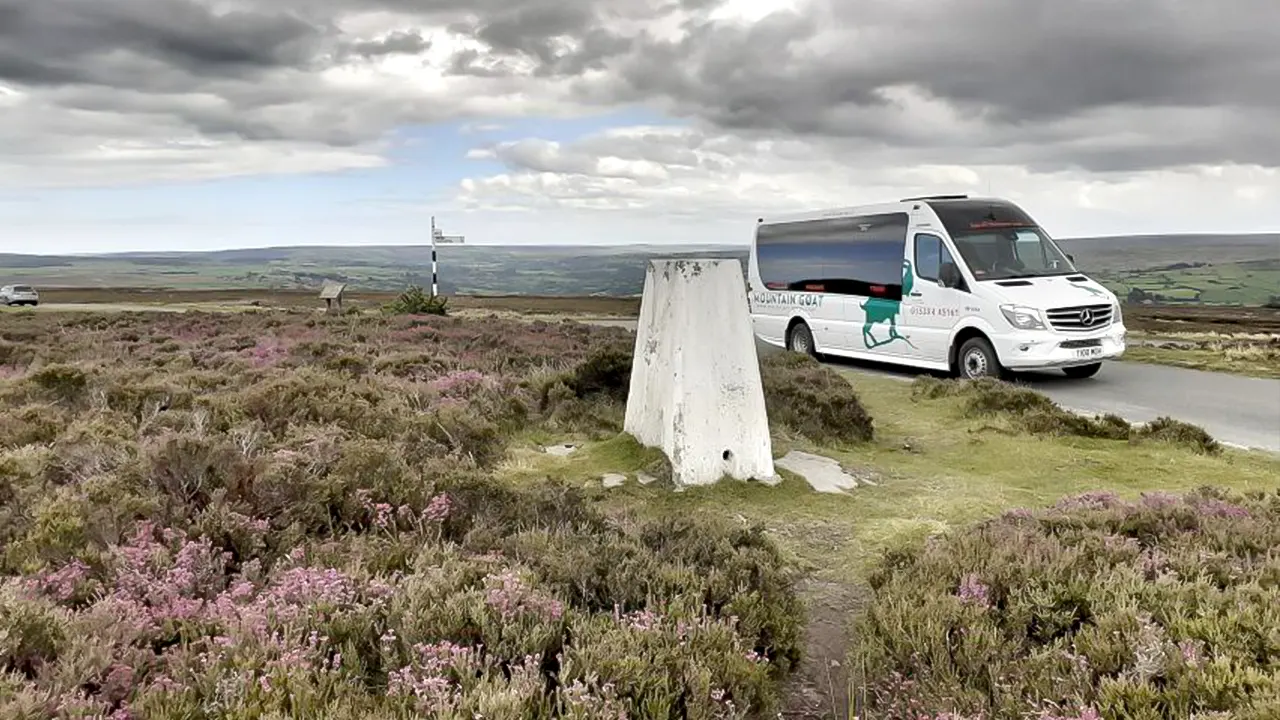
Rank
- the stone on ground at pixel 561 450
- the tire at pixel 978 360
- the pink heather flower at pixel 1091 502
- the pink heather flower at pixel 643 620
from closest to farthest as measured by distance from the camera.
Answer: the pink heather flower at pixel 643 620 < the pink heather flower at pixel 1091 502 < the stone on ground at pixel 561 450 < the tire at pixel 978 360

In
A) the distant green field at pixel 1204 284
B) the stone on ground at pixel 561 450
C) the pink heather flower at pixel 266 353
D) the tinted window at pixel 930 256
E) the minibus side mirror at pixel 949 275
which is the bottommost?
the distant green field at pixel 1204 284

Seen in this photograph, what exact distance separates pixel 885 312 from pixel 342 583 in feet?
44.9

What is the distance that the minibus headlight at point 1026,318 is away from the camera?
45.0ft

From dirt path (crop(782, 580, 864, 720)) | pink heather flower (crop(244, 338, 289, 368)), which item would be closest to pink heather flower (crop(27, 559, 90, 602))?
dirt path (crop(782, 580, 864, 720))

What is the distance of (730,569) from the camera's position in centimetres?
448

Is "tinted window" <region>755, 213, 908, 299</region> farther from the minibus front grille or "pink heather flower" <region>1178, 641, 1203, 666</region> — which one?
"pink heather flower" <region>1178, 641, 1203, 666</region>

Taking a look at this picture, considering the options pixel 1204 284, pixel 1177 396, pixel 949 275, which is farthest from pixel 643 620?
pixel 1204 284

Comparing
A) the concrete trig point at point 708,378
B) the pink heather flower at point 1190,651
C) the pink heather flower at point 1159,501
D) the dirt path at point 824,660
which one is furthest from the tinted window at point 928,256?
the pink heather flower at point 1190,651

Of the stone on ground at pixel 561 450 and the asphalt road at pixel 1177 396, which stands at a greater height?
the stone on ground at pixel 561 450

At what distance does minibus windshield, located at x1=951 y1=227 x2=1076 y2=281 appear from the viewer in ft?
47.8

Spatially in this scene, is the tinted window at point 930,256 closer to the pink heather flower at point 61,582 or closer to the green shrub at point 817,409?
the green shrub at point 817,409

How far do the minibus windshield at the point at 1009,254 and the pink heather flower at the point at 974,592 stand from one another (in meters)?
11.1

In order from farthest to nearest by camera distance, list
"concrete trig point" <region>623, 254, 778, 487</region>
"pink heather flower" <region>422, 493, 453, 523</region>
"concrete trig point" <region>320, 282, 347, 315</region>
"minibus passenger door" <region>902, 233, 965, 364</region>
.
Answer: "concrete trig point" <region>320, 282, 347, 315</region>
"minibus passenger door" <region>902, 233, 965, 364</region>
"concrete trig point" <region>623, 254, 778, 487</region>
"pink heather flower" <region>422, 493, 453, 523</region>

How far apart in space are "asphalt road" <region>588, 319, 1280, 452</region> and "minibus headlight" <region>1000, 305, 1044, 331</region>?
1.08 m
